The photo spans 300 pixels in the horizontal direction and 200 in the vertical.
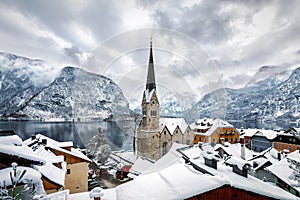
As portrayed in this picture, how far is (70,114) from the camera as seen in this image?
13200 centimetres

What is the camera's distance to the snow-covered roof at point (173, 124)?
102 feet

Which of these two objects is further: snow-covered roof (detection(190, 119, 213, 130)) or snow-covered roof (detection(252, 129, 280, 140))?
snow-covered roof (detection(190, 119, 213, 130))

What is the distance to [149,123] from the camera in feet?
101

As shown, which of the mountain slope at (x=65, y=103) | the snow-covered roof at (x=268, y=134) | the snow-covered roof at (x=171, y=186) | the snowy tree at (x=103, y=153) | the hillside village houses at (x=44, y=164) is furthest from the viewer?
the mountain slope at (x=65, y=103)

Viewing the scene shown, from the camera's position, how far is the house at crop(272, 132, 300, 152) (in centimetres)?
2873

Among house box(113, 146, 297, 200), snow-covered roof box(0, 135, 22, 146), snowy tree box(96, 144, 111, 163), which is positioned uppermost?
snow-covered roof box(0, 135, 22, 146)

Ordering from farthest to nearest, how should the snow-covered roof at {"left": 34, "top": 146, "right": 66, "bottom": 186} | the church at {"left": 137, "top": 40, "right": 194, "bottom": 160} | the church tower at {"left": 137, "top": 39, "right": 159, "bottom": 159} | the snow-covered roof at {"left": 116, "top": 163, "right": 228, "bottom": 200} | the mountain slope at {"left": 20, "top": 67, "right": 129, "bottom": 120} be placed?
1. the mountain slope at {"left": 20, "top": 67, "right": 129, "bottom": 120}
2. the church at {"left": 137, "top": 40, "right": 194, "bottom": 160}
3. the church tower at {"left": 137, "top": 39, "right": 159, "bottom": 159}
4. the snow-covered roof at {"left": 34, "top": 146, "right": 66, "bottom": 186}
5. the snow-covered roof at {"left": 116, "top": 163, "right": 228, "bottom": 200}

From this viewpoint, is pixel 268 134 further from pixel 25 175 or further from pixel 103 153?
pixel 25 175

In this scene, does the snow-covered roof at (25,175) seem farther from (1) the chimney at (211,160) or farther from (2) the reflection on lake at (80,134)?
(2) the reflection on lake at (80,134)

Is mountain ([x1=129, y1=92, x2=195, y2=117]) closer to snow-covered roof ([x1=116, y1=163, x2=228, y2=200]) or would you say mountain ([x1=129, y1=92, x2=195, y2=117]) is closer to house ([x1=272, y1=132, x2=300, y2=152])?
snow-covered roof ([x1=116, y1=163, x2=228, y2=200])

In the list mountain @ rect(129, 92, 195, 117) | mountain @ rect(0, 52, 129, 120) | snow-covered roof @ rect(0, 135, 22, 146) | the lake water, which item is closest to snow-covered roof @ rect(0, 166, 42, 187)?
snow-covered roof @ rect(0, 135, 22, 146)

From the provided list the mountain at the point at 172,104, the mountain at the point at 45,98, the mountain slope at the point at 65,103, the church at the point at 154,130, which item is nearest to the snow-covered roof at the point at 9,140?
the mountain at the point at 172,104

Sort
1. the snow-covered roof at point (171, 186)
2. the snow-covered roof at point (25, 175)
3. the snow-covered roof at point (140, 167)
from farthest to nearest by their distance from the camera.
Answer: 1. the snow-covered roof at point (140, 167)
2. the snow-covered roof at point (25, 175)
3. the snow-covered roof at point (171, 186)

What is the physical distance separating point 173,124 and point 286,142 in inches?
791
